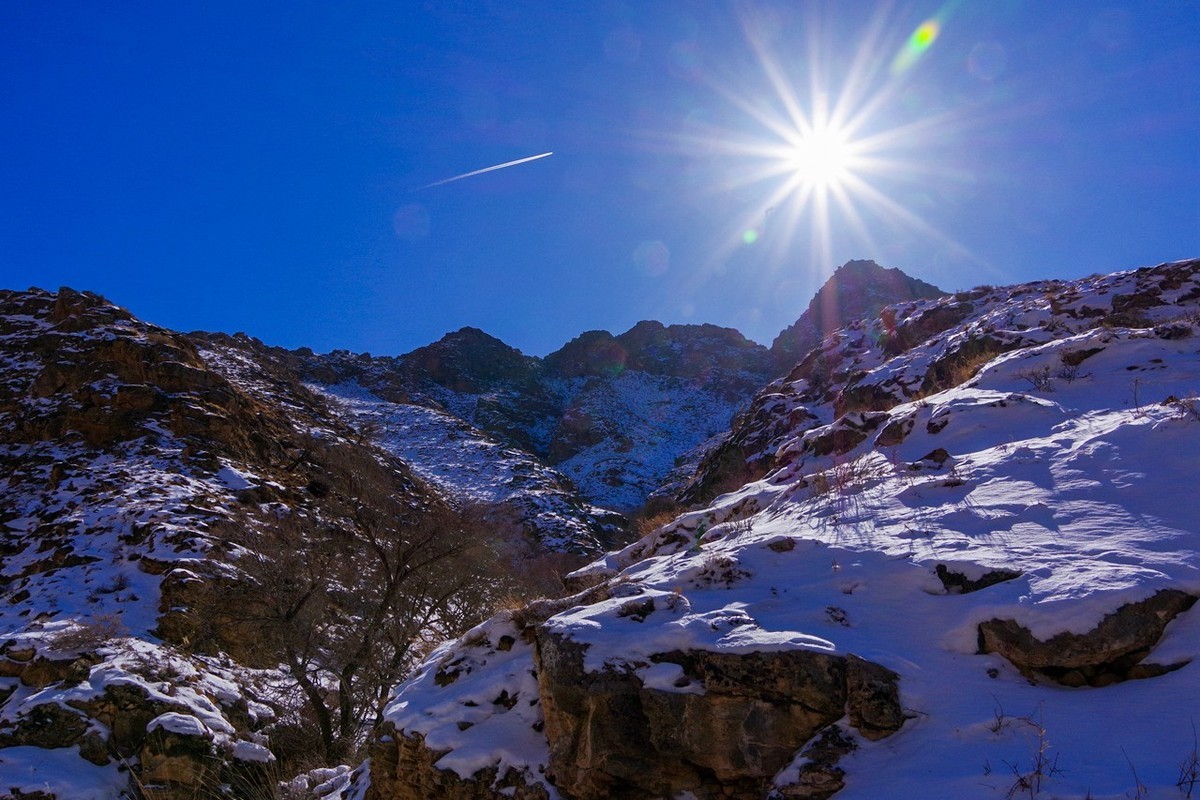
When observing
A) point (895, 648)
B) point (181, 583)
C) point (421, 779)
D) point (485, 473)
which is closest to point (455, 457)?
point (485, 473)

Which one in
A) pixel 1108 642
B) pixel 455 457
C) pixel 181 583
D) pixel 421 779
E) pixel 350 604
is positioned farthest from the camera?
pixel 455 457

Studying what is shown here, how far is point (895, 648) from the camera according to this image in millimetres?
3453

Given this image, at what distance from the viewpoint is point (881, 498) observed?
17.7ft

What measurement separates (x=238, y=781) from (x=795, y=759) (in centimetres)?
759

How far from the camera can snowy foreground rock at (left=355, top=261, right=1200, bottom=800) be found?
9.26 ft

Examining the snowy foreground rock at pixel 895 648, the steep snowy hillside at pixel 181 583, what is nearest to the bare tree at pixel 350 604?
the steep snowy hillside at pixel 181 583

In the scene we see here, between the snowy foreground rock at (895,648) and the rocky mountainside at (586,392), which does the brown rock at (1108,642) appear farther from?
the rocky mountainside at (586,392)

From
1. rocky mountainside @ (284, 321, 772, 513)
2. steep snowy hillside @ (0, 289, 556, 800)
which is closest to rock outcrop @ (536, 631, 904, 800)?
steep snowy hillside @ (0, 289, 556, 800)

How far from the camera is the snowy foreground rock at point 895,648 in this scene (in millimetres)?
2822

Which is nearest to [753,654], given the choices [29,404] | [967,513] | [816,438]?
[967,513]

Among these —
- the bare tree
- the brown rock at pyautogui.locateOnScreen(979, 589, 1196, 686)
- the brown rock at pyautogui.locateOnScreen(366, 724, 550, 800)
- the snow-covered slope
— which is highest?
the snow-covered slope

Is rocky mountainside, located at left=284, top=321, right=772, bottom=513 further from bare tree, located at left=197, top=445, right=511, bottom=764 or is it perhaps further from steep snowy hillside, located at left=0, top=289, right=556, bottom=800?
bare tree, located at left=197, top=445, right=511, bottom=764

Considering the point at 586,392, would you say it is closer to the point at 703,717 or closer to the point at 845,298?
the point at 845,298

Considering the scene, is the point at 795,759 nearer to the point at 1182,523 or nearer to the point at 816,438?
the point at 1182,523
